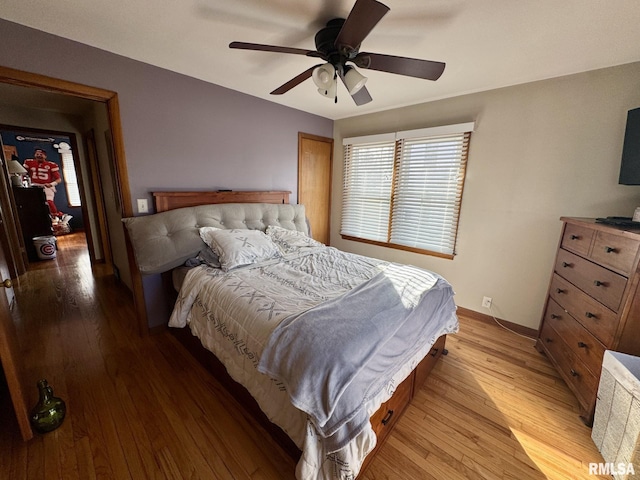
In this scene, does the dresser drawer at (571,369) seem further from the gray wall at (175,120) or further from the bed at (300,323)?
the gray wall at (175,120)

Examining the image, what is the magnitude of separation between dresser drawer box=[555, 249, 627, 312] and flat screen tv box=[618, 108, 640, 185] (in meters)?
0.58

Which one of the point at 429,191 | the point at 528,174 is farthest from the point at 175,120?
the point at 528,174

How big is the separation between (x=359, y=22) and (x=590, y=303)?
84.8 inches

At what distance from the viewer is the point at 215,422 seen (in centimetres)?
144

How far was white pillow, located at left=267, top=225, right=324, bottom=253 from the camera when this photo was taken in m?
2.44

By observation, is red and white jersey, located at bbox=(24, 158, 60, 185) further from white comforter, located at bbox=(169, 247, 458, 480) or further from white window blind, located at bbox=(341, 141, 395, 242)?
white window blind, located at bbox=(341, 141, 395, 242)

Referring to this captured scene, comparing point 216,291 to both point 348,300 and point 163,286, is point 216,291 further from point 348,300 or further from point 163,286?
point 163,286

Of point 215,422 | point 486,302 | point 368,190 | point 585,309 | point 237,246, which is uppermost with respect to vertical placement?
point 368,190

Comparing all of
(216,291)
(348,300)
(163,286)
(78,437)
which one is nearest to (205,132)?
(163,286)

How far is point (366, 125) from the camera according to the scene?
328 cm

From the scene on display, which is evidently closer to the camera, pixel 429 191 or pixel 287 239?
pixel 287 239

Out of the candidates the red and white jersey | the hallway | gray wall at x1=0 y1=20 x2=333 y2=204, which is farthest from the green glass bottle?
the red and white jersey

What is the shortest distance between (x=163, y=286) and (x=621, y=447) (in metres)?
3.17

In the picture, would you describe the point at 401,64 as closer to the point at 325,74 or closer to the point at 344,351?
the point at 325,74
